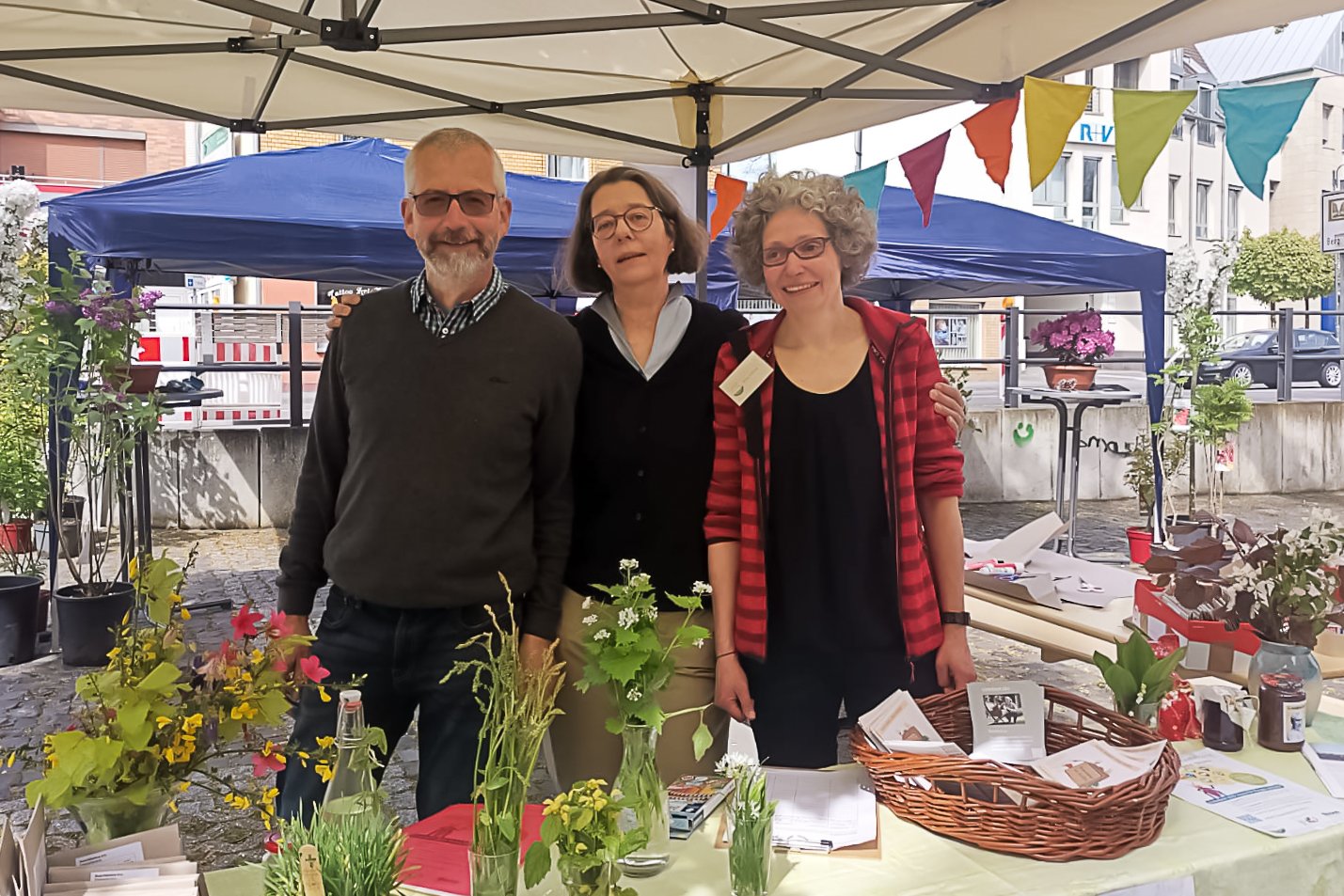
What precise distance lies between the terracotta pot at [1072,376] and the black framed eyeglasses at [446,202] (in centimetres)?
526

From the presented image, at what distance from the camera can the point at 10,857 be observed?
42.6 inches

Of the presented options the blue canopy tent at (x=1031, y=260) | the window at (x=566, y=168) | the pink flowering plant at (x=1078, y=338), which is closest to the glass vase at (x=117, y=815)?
the blue canopy tent at (x=1031, y=260)

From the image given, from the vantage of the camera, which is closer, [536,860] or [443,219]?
[536,860]

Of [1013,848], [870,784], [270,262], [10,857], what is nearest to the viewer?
[10,857]

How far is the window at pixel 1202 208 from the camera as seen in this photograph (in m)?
29.8

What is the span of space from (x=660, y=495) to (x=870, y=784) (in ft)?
1.97

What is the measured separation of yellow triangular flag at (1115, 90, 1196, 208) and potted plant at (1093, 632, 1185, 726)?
1.10 m

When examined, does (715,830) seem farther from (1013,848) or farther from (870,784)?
(1013,848)

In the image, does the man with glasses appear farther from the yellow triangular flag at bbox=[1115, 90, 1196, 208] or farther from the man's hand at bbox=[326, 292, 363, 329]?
the yellow triangular flag at bbox=[1115, 90, 1196, 208]

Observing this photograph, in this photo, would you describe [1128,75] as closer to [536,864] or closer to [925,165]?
[925,165]

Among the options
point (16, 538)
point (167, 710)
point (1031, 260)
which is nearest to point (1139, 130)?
point (167, 710)

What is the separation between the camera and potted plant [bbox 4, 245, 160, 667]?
4453mm

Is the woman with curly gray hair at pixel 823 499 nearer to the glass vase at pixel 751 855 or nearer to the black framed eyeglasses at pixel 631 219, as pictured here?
the black framed eyeglasses at pixel 631 219

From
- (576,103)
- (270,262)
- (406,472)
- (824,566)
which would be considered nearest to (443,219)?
(406,472)
